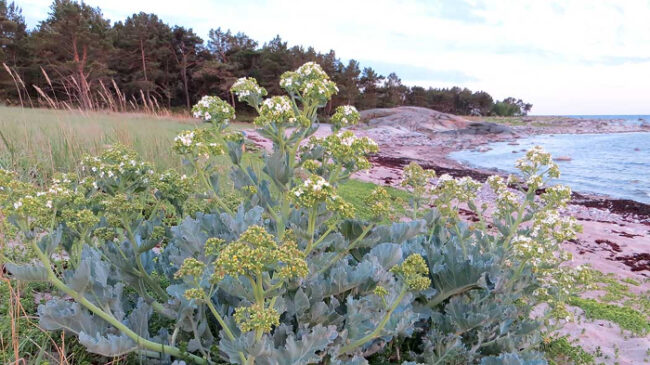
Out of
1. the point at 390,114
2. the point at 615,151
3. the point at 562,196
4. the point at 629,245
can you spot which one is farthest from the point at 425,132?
the point at 562,196

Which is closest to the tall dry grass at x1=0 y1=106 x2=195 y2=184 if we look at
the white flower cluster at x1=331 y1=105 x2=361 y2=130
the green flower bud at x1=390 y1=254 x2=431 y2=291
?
Answer: the white flower cluster at x1=331 y1=105 x2=361 y2=130

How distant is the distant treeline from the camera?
98.7 ft

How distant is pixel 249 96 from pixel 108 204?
1128 mm

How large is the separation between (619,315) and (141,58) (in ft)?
136

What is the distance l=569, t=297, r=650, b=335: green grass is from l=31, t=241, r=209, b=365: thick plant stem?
362cm

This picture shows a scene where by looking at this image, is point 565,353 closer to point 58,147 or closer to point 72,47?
point 58,147

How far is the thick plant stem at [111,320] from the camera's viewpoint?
1862mm

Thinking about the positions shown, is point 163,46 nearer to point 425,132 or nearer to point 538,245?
point 425,132

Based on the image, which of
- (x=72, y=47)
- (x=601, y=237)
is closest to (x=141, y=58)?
(x=72, y=47)

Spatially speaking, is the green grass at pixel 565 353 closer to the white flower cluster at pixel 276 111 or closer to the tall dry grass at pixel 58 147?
the white flower cluster at pixel 276 111

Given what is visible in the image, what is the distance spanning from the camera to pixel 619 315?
4281 mm

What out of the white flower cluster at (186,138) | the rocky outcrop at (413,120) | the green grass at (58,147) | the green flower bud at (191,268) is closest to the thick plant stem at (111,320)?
the green flower bud at (191,268)

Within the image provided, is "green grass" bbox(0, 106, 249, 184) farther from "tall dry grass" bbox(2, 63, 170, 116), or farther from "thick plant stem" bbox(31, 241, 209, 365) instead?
"thick plant stem" bbox(31, 241, 209, 365)

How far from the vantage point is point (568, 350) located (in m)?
3.26
